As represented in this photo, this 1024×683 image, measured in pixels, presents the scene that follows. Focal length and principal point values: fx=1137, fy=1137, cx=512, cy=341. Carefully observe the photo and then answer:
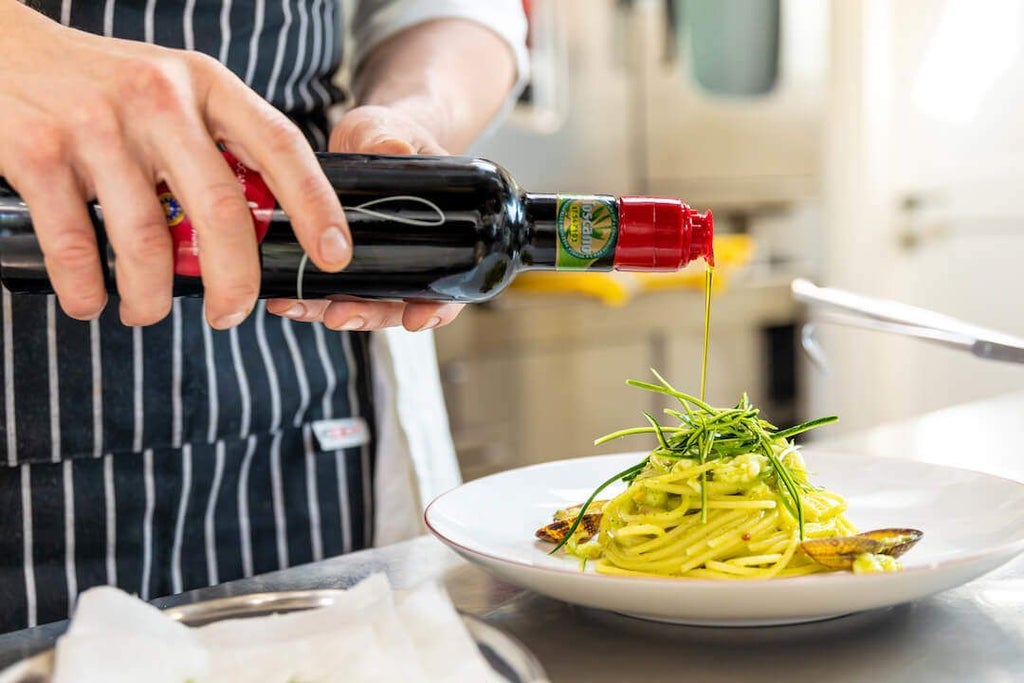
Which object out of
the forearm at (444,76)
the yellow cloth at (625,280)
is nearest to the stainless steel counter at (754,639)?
the forearm at (444,76)

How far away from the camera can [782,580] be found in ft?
1.96

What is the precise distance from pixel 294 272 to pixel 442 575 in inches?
10.7

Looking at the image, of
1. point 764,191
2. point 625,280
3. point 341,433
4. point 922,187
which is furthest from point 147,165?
point 922,187

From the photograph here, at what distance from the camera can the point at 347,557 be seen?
3.07 ft

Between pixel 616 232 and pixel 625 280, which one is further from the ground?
pixel 616 232

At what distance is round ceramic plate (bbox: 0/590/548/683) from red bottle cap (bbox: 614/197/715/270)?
0.29m

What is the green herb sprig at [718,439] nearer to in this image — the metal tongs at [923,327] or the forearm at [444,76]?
the metal tongs at [923,327]

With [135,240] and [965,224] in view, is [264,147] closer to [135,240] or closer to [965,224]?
[135,240]

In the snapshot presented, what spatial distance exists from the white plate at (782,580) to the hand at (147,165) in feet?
0.75

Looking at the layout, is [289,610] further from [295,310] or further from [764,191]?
[764,191]

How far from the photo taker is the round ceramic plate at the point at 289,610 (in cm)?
55

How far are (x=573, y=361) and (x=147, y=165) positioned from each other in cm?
230

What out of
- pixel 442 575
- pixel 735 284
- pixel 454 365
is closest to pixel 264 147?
pixel 442 575

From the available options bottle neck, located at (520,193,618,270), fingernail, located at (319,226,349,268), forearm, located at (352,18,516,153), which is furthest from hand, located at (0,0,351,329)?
forearm, located at (352,18,516,153)
